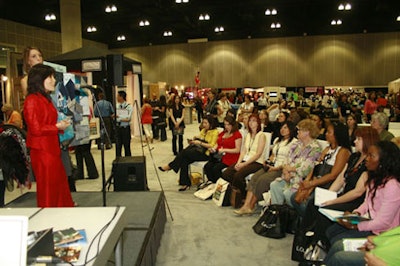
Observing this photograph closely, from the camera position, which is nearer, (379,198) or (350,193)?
(379,198)

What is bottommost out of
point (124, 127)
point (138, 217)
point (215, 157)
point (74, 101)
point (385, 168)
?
point (138, 217)

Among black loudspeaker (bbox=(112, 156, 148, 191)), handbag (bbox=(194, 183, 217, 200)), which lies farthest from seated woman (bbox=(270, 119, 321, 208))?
black loudspeaker (bbox=(112, 156, 148, 191))

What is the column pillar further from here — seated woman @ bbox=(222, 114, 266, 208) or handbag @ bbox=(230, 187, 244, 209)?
handbag @ bbox=(230, 187, 244, 209)

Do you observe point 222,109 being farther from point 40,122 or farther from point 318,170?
point 40,122

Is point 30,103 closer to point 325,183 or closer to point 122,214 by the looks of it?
point 122,214

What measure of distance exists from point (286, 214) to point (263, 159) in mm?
1141

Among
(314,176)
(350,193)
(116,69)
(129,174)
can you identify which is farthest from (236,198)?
(116,69)

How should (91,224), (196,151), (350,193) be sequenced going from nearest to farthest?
1. (91,224)
2. (350,193)
3. (196,151)

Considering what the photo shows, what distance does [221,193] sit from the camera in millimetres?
4879

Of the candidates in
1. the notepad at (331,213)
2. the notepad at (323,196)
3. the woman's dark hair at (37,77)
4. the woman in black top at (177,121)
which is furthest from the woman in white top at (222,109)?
the woman's dark hair at (37,77)

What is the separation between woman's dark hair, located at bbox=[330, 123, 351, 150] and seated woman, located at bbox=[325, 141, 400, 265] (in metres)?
0.85

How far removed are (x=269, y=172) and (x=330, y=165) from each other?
3.02 feet

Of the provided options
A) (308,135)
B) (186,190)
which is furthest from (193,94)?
(308,135)

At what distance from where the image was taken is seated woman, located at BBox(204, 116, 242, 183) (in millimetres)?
5148
